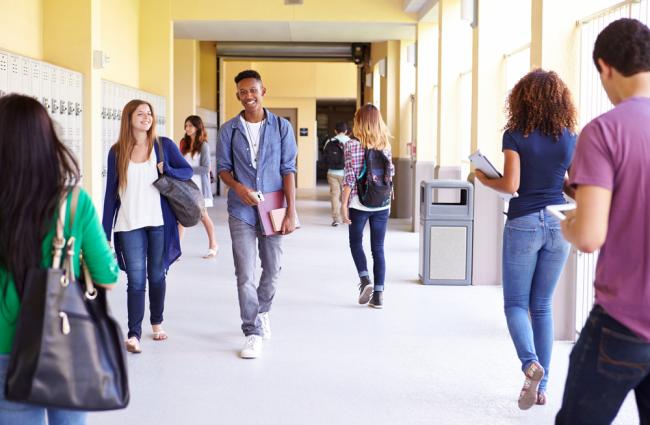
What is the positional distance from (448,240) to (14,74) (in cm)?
376

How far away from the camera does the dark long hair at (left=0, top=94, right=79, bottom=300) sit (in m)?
2.27

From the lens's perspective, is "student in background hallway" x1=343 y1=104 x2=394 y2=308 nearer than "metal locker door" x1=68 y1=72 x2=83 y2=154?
Yes

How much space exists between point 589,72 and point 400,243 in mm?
5419

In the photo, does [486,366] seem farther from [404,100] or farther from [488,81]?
[404,100]

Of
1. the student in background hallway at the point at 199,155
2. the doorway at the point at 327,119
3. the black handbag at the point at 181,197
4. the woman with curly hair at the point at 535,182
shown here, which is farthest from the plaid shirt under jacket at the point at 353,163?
the doorway at the point at 327,119

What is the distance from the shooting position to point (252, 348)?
5039 millimetres

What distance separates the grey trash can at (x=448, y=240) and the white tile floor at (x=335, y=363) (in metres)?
0.18

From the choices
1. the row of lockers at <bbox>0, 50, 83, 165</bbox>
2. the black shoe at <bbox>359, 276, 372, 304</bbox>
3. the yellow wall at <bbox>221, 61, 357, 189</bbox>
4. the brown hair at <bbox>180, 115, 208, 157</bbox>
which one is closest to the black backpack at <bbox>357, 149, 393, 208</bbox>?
the black shoe at <bbox>359, 276, 372, 304</bbox>

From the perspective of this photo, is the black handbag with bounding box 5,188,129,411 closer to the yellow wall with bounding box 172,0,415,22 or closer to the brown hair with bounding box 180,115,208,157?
the brown hair with bounding box 180,115,208,157

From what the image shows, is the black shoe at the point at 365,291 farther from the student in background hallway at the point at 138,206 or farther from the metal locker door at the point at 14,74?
the metal locker door at the point at 14,74

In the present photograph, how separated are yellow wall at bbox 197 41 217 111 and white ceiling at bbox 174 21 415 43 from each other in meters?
4.41

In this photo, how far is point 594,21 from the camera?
18.7 ft

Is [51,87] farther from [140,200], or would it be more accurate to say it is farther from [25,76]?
[140,200]

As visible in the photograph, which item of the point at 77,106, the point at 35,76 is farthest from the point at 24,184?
the point at 77,106
